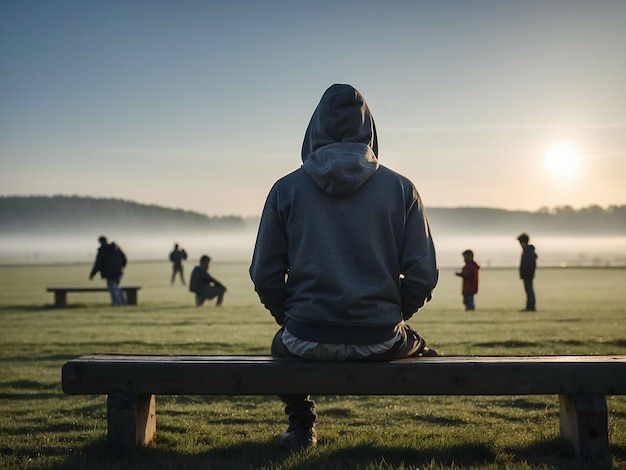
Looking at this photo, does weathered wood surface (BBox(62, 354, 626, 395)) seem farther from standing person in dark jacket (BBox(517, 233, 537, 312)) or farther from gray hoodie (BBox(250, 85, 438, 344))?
standing person in dark jacket (BBox(517, 233, 537, 312))

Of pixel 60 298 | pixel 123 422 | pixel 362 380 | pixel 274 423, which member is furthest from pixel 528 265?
pixel 123 422

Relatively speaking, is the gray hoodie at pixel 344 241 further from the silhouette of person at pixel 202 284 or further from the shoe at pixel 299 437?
the silhouette of person at pixel 202 284

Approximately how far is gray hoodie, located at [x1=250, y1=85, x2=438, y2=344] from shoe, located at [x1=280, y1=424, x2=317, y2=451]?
81 cm

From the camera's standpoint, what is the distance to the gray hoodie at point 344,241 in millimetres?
3805

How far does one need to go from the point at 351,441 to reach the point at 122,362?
1.60 meters

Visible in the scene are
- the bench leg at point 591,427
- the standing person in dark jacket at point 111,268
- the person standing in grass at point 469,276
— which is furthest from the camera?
the standing person in dark jacket at point 111,268

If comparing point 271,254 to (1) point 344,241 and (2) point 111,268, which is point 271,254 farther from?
(2) point 111,268

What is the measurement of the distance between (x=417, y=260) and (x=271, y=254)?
2.86 ft

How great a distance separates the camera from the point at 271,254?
3.98 meters

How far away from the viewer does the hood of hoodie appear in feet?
12.4

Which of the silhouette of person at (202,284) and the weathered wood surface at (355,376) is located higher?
the silhouette of person at (202,284)

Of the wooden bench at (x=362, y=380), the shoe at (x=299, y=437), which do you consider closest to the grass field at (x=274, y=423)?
the shoe at (x=299, y=437)

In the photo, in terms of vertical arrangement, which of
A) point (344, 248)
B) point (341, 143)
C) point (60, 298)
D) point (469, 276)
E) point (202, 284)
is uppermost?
point (341, 143)

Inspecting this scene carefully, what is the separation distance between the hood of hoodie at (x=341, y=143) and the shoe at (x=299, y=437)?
1.64 metres
